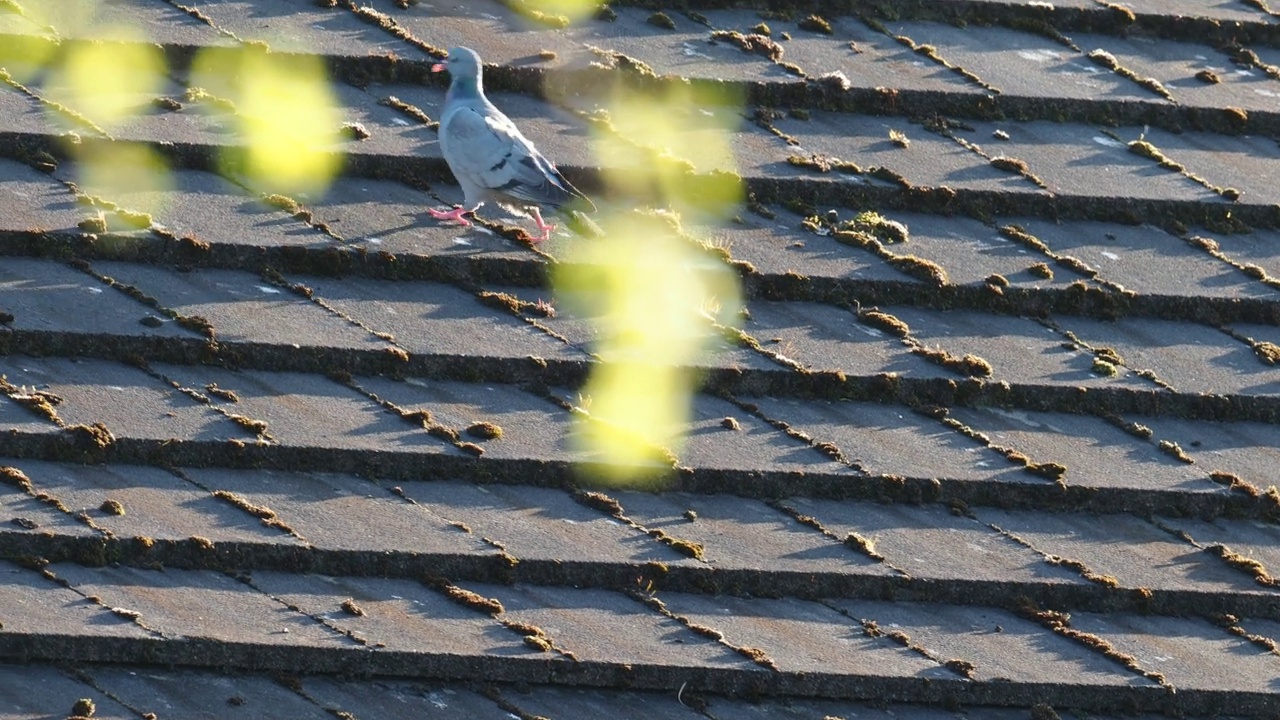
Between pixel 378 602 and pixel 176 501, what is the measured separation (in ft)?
1.77

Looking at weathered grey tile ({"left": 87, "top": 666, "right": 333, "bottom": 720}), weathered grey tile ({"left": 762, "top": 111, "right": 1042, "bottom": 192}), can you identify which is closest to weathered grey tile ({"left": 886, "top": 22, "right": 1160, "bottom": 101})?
weathered grey tile ({"left": 762, "top": 111, "right": 1042, "bottom": 192})

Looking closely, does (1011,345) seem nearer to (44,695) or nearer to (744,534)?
(744,534)

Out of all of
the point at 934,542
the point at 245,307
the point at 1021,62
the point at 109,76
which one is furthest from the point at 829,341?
the point at 109,76

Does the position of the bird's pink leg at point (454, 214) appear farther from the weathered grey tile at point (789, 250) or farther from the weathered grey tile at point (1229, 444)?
the weathered grey tile at point (1229, 444)

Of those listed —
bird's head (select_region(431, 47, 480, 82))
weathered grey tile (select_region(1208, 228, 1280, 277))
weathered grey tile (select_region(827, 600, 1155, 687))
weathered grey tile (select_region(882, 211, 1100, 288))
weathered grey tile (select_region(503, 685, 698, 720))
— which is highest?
bird's head (select_region(431, 47, 480, 82))

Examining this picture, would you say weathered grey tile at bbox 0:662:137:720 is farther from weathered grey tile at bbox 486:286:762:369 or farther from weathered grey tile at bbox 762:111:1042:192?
weathered grey tile at bbox 762:111:1042:192

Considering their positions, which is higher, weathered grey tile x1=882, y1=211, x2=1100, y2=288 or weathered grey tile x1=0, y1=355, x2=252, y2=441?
weathered grey tile x1=882, y1=211, x2=1100, y2=288

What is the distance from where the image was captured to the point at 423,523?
4.38 metres

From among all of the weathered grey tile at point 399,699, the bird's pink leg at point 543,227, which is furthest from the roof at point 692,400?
the bird's pink leg at point 543,227

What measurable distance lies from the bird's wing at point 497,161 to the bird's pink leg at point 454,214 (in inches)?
3.4

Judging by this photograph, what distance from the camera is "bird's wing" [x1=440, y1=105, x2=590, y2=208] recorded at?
5.46m

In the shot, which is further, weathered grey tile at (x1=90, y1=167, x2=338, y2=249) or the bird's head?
the bird's head

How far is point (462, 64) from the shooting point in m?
5.79

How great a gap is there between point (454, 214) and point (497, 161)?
8.0 inches
